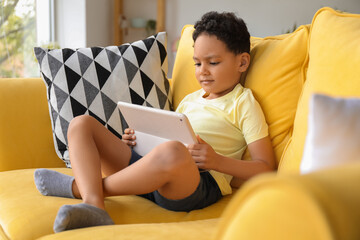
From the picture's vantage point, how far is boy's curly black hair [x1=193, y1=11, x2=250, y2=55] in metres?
1.54

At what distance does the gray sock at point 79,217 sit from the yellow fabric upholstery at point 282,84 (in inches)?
23.5

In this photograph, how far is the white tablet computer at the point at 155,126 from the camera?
125cm

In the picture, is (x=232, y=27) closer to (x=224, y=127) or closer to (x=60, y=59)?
(x=224, y=127)

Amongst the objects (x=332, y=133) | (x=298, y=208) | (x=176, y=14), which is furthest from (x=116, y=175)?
(x=176, y=14)

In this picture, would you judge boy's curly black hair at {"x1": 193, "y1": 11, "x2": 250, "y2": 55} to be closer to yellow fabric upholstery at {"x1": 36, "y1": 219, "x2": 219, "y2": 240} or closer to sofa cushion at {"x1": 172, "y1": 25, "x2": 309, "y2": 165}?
sofa cushion at {"x1": 172, "y1": 25, "x2": 309, "y2": 165}

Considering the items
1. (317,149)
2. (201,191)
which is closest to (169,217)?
(201,191)

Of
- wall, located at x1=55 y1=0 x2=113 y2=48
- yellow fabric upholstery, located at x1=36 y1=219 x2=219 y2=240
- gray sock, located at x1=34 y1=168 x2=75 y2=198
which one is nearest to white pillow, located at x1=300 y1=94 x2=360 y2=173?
yellow fabric upholstery, located at x1=36 y1=219 x2=219 y2=240

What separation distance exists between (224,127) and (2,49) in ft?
7.79

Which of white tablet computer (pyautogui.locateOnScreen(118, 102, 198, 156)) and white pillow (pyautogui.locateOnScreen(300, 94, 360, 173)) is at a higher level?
white pillow (pyautogui.locateOnScreen(300, 94, 360, 173))

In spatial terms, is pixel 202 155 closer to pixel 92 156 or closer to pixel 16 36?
pixel 92 156

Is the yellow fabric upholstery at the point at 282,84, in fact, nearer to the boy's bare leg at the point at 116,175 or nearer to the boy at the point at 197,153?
the boy at the point at 197,153

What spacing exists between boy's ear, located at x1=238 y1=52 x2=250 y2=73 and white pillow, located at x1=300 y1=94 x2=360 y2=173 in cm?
87

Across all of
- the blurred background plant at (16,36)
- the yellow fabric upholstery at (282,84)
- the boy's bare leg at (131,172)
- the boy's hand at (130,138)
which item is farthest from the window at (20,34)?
the yellow fabric upholstery at (282,84)

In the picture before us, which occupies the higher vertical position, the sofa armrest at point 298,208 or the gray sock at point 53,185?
the sofa armrest at point 298,208
